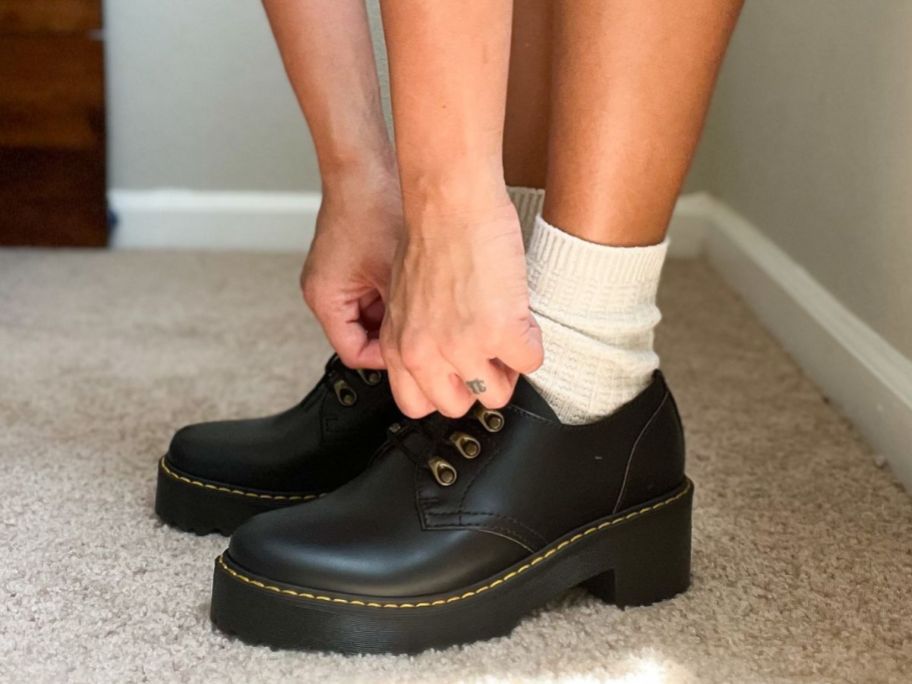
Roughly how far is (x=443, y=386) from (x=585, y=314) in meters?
0.11

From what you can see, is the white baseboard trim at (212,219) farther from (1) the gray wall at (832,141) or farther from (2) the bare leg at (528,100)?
(2) the bare leg at (528,100)

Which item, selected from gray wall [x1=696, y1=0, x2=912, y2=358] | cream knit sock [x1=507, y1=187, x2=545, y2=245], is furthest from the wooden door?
cream knit sock [x1=507, y1=187, x2=545, y2=245]

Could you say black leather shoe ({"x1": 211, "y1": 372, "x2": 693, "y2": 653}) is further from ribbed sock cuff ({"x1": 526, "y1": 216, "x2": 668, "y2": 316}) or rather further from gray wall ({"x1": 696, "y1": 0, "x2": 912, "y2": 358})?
gray wall ({"x1": 696, "y1": 0, "x2": 912, "y2": 358})

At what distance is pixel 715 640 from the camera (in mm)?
707

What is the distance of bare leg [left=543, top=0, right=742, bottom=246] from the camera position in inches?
26.3

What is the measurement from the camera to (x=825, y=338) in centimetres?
122

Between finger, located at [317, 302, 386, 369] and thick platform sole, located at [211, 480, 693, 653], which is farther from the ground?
finger, located at [317, 302, 386, 369]

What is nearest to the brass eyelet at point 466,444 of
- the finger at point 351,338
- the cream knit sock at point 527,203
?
the finger at point 351,338

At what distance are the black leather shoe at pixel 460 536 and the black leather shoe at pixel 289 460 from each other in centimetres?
9

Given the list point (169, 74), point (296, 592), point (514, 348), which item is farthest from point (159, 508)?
point (169, 74)

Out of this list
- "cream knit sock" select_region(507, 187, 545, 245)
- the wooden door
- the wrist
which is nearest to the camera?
the wrist

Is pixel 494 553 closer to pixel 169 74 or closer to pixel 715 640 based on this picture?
pixel 715 640

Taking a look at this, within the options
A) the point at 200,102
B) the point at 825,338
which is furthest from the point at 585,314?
the point at 200,102

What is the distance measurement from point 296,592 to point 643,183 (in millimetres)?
315
